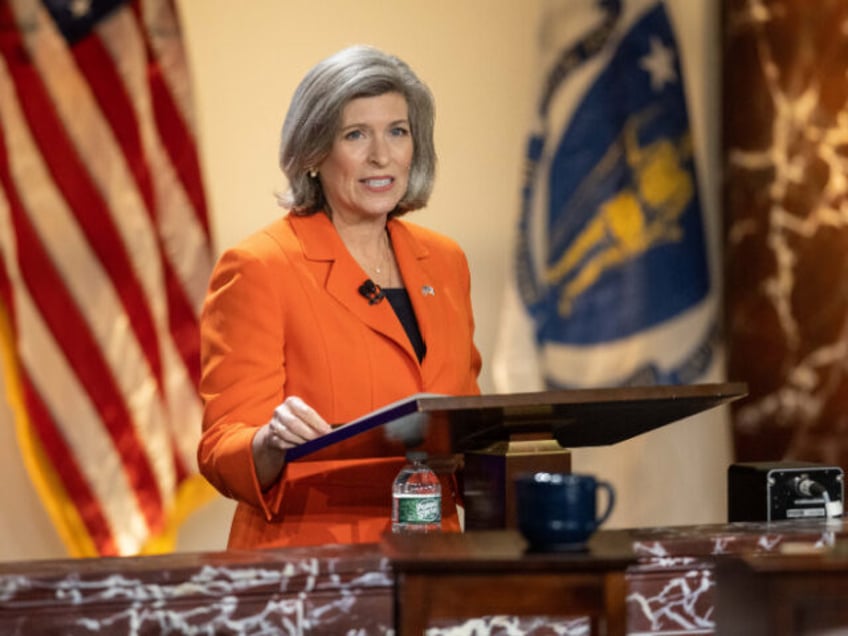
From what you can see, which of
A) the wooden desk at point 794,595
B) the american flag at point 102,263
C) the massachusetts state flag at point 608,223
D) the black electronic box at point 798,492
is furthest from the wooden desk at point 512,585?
the massachusetts state flag at point 608,223

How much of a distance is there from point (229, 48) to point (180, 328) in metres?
0.81

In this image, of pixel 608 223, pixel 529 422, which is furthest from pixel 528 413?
pixel 608 223

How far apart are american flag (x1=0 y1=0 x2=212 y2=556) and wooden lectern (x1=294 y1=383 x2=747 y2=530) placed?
1.63 metres

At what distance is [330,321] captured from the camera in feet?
7.41

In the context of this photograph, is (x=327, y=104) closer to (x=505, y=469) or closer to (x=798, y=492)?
(x=505, y=469)

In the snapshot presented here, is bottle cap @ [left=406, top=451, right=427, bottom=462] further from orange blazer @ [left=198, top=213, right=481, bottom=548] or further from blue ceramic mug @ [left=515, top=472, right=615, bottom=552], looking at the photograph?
blue ceramic mug @ [left=515, top=472, right=615, bottom=552]

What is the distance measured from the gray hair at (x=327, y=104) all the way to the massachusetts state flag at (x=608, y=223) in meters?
1.57

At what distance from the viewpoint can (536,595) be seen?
1.46 m

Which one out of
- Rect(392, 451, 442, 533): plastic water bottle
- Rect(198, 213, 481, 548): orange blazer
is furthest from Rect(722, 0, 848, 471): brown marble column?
Rect(392, 451, 442, 533): plastic water bottle

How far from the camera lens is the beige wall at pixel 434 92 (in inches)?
150

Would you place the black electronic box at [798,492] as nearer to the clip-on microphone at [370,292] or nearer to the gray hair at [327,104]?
the clip-on microphone at [370,292]

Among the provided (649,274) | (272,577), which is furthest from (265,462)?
(649,274)

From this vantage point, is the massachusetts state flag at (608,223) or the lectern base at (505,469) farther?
the massachusetts state flag at (608,223)

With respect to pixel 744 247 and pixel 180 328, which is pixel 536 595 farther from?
pixel 744 247
